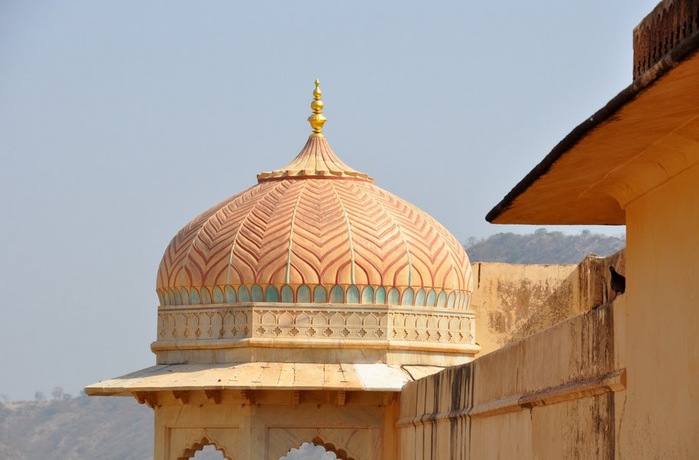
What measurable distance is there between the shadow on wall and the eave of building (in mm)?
2410

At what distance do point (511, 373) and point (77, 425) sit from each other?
72.1 metres

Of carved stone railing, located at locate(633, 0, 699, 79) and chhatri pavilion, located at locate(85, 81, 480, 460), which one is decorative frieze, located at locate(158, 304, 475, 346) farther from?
carved stone railing, located at locate(633, 0, 699, 79)

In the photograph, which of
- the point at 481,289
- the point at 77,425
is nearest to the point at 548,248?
the point at 77,425

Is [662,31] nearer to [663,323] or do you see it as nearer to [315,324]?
[663,323]

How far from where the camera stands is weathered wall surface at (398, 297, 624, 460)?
19.6 feet

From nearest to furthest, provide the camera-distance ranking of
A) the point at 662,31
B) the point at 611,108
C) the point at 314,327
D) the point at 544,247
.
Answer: the point at 611,108 → the point at 662,31 → the point at 314,327 → the point at 544,247

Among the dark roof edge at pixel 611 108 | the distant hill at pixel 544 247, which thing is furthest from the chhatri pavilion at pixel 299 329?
the distant hill at pixel 544 247

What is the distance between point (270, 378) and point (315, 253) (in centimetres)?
108

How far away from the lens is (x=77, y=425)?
258ft

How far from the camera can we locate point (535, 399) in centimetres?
734

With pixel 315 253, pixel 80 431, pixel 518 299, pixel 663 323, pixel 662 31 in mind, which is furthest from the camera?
pixel 80 431

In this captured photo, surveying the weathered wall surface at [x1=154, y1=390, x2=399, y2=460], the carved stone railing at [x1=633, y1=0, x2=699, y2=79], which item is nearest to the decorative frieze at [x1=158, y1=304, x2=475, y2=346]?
the weathered wall surface at [x1=154, y1=390, x2=399, y2=460]

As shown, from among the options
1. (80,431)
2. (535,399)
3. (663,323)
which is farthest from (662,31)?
(80,431)

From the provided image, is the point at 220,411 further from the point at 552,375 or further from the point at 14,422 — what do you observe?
the point at 14,422
